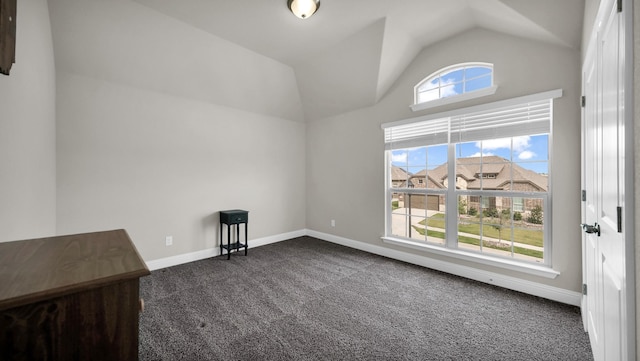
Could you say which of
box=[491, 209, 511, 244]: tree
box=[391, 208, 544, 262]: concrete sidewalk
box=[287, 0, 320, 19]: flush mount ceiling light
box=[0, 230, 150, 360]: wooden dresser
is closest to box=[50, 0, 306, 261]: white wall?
box=[287, 0, 320, 19]: flush mount ceiling light

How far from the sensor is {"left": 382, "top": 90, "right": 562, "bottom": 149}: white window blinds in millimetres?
2496

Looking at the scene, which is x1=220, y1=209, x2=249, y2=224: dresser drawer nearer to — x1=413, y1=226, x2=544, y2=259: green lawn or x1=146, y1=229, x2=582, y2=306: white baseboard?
x1=146, y1=229, x2=582, y2=306: white baseboard

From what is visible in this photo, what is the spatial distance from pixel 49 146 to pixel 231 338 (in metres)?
2.53

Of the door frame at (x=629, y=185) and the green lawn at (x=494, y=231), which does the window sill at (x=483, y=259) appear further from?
the door frame at (x=629, y=185)

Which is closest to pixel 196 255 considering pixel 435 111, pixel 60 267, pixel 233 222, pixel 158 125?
pixel 233 222

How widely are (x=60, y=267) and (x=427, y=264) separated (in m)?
3.48

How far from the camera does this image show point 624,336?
2.90 ft

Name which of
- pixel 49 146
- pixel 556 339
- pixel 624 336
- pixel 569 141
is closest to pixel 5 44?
pixel 49 146

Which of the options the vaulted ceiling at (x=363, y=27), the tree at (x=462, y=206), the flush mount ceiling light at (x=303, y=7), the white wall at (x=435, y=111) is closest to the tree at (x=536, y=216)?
the white wall at (x=435, y=111)

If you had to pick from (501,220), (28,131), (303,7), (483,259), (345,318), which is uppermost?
(303,7)

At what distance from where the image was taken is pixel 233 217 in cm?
369

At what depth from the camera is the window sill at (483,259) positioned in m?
2.45

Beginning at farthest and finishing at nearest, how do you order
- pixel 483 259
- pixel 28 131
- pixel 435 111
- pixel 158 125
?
pixel 158 125 < pixel 435 111 < pixel 483 259 < pixel 28 131

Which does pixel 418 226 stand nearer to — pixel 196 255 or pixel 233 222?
pixel 233 222
